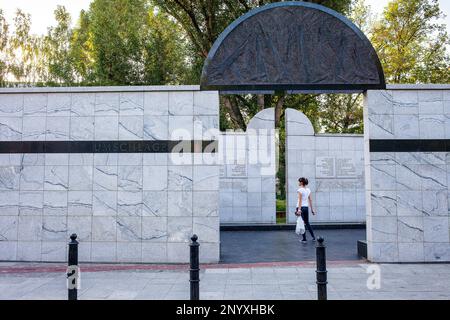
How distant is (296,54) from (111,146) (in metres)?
4.80

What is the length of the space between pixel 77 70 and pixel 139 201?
19.4 m

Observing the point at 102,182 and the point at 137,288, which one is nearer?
the point at 137,288

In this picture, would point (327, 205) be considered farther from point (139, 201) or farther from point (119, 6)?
point (119, 6)

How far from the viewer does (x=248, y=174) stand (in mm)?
14375

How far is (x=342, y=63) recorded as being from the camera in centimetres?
830

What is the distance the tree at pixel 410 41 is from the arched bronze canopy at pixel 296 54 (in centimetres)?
1517

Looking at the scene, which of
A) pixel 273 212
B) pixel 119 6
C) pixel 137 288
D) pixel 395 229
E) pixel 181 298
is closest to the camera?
pixel 181 298

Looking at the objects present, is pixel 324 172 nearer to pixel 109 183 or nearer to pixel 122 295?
pixel 109 183

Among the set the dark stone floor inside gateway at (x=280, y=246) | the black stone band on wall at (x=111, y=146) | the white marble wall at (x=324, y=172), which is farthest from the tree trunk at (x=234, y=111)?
the black stone band on wall at (x=111, y=146)

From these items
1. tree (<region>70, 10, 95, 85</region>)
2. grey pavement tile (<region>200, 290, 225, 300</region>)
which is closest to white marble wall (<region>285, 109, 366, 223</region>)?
grey pavement tile (<region>200, 290, 225, 300</region>)

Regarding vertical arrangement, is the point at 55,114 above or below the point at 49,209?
above

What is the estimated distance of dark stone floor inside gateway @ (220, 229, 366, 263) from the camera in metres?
8.79

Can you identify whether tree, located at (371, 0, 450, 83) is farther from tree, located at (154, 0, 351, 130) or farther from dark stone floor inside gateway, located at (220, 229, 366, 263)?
dark stone floor inside gateway, located at (220, 229, 366, 263)

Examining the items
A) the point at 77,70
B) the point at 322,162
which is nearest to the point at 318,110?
the point at 322,162
